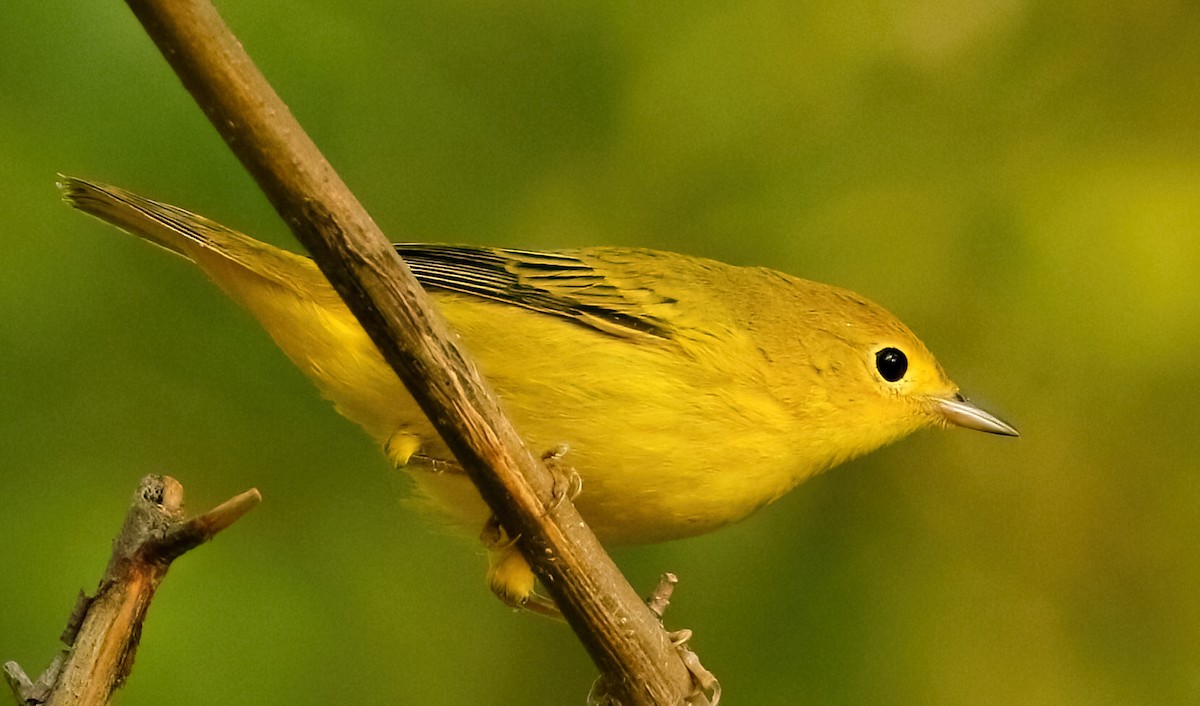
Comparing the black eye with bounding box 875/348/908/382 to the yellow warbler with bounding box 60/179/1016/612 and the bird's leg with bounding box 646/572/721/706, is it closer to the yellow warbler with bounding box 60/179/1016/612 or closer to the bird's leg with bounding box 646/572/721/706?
the yellow warbler with bounding box 60/179/1016/612

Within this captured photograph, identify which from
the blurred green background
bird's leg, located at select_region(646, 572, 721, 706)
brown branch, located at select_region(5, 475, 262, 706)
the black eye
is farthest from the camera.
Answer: the blurred green background

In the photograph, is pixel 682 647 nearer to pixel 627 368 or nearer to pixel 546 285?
pixel 627 368

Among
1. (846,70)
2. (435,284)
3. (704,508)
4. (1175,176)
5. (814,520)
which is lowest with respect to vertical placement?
(704,508)

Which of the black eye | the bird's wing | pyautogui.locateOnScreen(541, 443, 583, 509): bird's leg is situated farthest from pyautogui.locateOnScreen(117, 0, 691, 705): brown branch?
the black eye

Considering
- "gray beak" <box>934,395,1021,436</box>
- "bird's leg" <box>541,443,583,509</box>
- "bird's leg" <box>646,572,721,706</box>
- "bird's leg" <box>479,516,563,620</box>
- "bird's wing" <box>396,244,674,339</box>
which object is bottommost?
"bird's leg" <box>646,572,721,706</box>

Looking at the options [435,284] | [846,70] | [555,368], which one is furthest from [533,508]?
[846,70]

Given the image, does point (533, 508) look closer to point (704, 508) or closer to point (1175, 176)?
point (704, 508)
